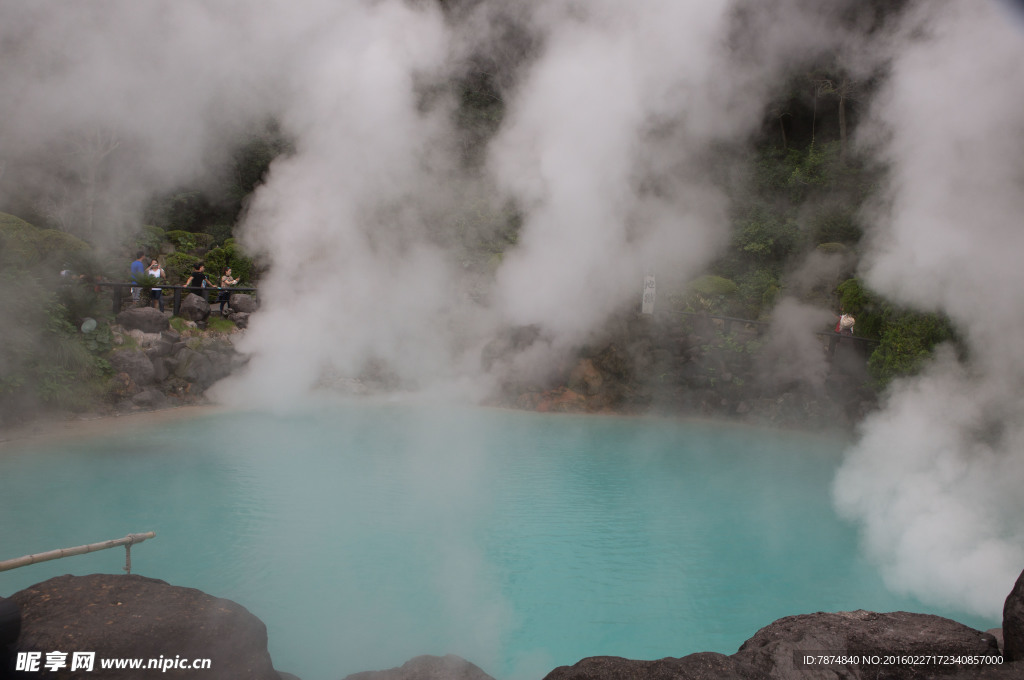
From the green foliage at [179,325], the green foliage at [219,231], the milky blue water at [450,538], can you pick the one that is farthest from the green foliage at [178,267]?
the milky blue water at [450,538]

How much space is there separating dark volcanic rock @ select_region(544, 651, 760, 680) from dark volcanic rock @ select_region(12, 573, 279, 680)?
147cm

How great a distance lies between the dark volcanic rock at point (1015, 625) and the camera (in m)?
2.83

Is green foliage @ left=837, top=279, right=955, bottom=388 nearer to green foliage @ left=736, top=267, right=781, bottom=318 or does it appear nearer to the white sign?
the white sign

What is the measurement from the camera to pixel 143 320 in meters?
11.9

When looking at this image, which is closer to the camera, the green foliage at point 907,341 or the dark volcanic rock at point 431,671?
the dark volcanic rock at point 431,671

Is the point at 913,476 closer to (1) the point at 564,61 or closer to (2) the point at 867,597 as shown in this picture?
(2) the point at 867,597

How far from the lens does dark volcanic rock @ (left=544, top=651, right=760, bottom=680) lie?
2953 mm

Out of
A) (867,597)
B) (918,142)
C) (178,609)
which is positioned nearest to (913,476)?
(867,597)

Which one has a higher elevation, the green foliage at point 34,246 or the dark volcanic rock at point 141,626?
the green foliage at point 34,246

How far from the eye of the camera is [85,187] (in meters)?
5.70

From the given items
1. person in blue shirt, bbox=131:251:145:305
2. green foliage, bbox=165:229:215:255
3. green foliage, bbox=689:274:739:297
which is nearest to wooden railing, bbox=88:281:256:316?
person in blue shirt, bbox=131:251:145:305

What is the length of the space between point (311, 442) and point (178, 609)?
5778mm

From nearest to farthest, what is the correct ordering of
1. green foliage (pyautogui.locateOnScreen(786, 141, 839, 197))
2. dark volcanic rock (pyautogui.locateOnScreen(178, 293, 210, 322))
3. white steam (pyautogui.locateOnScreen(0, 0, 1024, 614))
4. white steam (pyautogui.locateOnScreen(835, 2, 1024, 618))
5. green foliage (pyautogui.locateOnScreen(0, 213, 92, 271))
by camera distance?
white steam (pyautogui.locateOnScreen(835, 2, 1024, 618)), white steam (pyautogui.locateOnScreen(0, 0, 1024, 614)), green foliage (pyautogui.locateOnScreen(0, 213, 92, 271)), dark volcanic rock (pyautogui.locateOnScreen(178, 293, 210, 322)), green foliage (pyautogui.locateOnScreen(786, 141, 839, 197))

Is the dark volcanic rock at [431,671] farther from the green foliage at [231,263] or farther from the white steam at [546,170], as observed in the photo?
the green foliage at [231,263]
